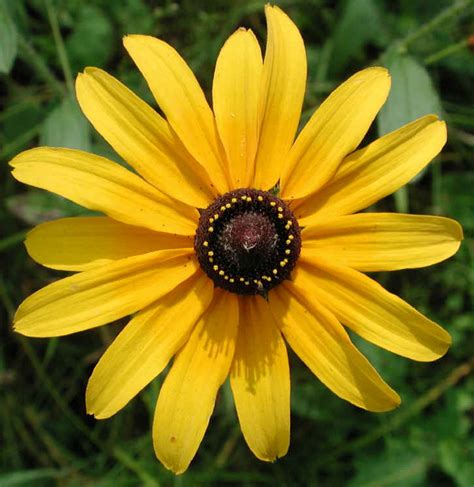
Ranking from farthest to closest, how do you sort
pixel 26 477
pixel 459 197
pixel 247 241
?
pixel 459 197, pixel 26 477, pixel 247 241

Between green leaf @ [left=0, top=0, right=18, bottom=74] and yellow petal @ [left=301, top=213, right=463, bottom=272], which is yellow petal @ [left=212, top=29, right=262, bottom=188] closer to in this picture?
yellow petal @ [left=301, top=213, right=463, bottom=272]

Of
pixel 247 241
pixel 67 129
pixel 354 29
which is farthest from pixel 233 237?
pixel 354 29

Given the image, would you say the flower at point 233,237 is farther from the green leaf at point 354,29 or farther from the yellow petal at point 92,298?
the green leaf at point 354,29

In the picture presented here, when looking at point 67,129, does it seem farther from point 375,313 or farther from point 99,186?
point 375,313

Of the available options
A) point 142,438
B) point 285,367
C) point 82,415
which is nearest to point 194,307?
point 285,367

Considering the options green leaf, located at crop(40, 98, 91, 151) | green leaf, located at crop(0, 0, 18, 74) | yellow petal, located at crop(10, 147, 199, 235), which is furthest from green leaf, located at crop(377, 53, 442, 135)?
green leaf, located at crop(0, 0, 18, 74)
